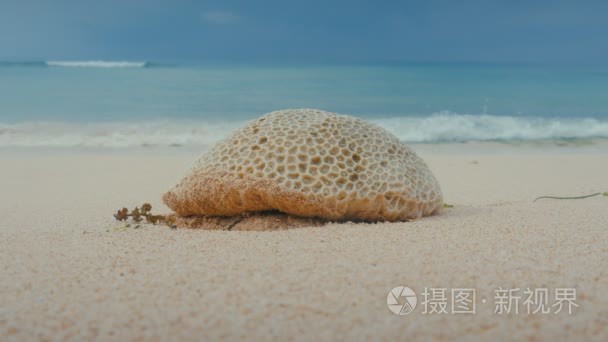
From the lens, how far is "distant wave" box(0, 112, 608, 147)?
482 inches

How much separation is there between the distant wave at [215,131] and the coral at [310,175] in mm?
8382

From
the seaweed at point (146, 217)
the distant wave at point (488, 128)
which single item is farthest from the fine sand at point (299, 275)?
the distant wave at point (488, 128)

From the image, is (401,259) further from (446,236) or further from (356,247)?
(446,236)

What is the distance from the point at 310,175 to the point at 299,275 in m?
1.13

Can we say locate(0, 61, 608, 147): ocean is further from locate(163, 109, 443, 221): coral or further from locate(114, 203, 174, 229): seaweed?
locate(163, 109, 443, 221): coral

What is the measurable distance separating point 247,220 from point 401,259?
132 cm

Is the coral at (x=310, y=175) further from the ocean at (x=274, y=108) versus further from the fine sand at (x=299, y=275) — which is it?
the ocean at (x=274, y=108)

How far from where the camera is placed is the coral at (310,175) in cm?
344

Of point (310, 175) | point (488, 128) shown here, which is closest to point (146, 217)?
point (310, 175)

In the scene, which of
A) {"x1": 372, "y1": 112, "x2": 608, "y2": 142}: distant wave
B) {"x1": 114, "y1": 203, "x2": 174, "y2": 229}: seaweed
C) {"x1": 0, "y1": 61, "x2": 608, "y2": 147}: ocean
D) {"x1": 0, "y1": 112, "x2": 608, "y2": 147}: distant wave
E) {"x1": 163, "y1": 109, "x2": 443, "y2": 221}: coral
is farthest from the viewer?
{"x1": 372, "y1": 112, "x2": 608, "y2": 142}: distant wave

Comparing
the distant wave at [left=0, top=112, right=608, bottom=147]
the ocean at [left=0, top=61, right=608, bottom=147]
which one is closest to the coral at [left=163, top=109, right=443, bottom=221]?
the distant wave at [left=0, top=112, right=608, bottom=147]

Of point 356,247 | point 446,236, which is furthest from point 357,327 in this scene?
point 446,236

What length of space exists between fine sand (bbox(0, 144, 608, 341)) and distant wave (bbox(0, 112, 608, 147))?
27.4ft

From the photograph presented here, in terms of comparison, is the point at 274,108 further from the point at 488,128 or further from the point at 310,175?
the point at 310,175
